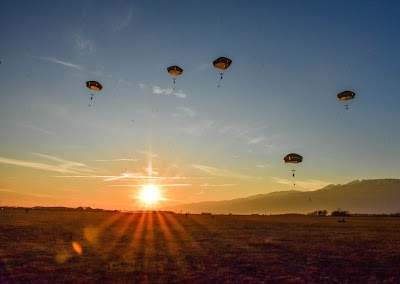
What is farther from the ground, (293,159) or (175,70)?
(175,70)

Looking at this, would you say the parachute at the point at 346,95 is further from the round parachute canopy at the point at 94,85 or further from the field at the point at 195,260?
the round parachute canopy at the point at 94,85

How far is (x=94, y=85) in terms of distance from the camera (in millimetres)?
49719

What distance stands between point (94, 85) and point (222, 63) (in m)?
18.0

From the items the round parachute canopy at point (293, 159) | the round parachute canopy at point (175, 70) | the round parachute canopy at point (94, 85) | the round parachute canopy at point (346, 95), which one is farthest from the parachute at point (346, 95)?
the round parachute canopy at point (94, 85)

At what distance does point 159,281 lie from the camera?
55.3ft

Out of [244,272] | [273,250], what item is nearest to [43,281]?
[244,272]

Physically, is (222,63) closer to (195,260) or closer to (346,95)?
(346,95)

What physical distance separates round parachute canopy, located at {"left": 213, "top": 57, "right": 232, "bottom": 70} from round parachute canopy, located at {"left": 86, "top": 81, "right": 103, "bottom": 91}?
16.4m

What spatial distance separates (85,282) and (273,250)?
14951 millimetres

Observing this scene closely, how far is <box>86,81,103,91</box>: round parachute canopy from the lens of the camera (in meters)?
49.4

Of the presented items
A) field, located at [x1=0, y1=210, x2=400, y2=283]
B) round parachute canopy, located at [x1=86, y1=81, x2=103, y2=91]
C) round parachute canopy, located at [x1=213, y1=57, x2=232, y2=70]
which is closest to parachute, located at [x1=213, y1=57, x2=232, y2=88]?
round parachute canopy, located at [x1=213, y1=57, x2=232, y2=70]

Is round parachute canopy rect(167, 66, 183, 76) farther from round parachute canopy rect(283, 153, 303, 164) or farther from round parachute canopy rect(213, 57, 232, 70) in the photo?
round parachute canopy rect(283, 153, 303, 164)

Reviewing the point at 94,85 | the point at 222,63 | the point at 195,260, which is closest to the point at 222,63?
the point at 222,63

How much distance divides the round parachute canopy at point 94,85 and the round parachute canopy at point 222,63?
1644 centimetres
